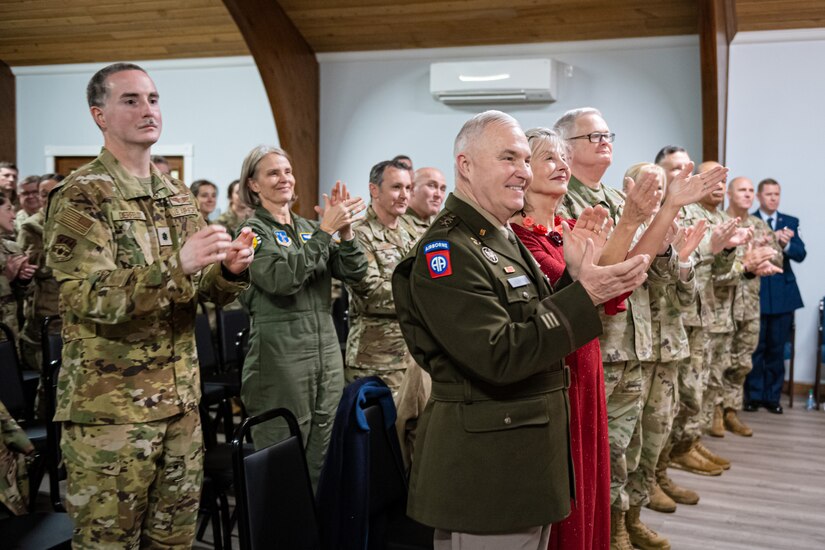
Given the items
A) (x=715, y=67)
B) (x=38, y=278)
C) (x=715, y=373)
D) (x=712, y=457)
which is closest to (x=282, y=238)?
(x=38, y=278)

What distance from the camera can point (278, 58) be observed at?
710 cm

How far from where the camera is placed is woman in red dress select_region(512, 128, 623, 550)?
6.80 feet

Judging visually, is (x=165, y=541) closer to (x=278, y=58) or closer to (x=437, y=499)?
(x=437, y=499)

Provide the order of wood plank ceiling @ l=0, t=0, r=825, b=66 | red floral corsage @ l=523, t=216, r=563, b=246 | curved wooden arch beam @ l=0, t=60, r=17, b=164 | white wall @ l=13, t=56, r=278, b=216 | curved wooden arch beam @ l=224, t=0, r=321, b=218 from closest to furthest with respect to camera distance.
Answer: red floral corsage @ l=523, t=216, r=563, b=246
wood plank ceiling @ l=0, t=0, r=825, b=66
curved wooden arch beam @ l=224, t=0, r=321, b=218
white wall @ l=13, t=56, r=278, b=216
curved wooden arch beam @ l=0, t=60, r=17, b=164

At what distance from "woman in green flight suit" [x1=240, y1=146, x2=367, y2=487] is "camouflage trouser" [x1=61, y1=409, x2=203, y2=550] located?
0.85m

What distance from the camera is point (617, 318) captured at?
2.90 metres

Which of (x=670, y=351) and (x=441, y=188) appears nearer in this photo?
(x=670, y=351)

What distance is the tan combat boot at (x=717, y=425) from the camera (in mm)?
5340

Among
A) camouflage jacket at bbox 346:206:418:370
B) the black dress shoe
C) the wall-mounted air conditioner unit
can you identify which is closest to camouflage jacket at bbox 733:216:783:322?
the black dress shoe

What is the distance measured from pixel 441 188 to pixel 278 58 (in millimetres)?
3301

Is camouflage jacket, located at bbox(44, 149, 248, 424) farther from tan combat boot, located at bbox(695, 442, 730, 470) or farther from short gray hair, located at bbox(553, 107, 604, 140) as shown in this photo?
tan combat boot, located at bbox(695, 442, 730, 470)

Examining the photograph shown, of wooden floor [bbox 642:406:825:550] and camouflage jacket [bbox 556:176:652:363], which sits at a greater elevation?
camouflage jacket [bbox 556:176:652:363]

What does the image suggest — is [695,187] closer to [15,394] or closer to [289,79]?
[15,394]

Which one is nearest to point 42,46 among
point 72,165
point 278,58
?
point 72,165
